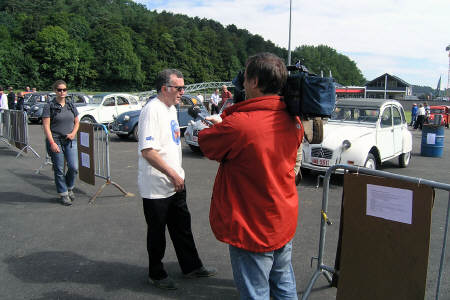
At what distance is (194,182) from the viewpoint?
Answer: 7875 millimetres

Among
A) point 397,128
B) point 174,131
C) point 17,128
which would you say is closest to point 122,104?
point 17,128

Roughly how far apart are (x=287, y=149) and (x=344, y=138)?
6051 millimetres

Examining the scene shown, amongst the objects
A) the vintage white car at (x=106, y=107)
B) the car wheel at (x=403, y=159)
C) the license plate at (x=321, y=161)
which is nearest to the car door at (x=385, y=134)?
the car wheel at (x=403, y=159)

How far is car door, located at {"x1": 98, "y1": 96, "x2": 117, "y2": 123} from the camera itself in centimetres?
1742

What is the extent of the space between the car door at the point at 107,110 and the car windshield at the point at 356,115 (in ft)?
38.3

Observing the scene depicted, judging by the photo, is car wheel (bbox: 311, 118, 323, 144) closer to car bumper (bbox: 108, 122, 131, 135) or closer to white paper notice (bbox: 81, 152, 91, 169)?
white paper notice (bbox: 81, 152, 91, 169)

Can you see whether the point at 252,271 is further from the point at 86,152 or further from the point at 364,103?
the point at 364,103

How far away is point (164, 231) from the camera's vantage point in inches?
138

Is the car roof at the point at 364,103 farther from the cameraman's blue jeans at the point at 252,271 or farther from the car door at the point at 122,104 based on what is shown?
the car door at the point at 122,104

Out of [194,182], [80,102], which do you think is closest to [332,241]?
[194,182]

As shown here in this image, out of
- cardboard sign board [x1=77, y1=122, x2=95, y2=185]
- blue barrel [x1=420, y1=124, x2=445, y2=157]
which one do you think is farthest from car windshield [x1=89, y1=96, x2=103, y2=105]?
blue barrel [x1=420, y1=124, x2=445, y2=157]

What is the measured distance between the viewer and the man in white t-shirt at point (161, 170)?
326 centimetres

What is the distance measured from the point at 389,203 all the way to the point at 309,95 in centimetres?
108

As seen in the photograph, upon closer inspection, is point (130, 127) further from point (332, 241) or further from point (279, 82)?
point (279, 82)
